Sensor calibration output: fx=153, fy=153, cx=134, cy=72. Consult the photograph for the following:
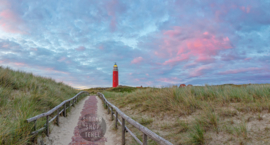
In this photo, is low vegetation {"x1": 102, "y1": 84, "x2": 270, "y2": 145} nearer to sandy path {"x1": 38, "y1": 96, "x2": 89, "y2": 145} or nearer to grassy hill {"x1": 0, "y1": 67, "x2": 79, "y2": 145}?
sandy path {"x1": 38, "y1": 96, "x2": 89, "y2": 145}

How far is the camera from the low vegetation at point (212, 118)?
4.37 m

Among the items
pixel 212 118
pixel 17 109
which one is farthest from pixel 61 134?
pixel 212 118

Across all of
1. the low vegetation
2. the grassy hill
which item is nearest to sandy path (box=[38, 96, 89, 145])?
the grassy hill

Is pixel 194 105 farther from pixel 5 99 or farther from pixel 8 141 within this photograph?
pixel 5 99

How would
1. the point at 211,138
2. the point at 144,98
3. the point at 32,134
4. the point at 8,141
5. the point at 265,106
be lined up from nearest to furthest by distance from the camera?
the point at 8,141, the point at 211,138, the point at 32,134, the point at 265,106, the point at 144,98

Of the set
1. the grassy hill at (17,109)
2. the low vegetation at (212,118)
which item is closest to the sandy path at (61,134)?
the grassy hill at (17,109)

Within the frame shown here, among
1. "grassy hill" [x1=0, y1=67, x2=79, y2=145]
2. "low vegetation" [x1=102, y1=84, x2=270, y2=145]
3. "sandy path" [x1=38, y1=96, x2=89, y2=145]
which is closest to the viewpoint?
"grassy hill" [x1=0, y1=67, x2=79, y2=145]

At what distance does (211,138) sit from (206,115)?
109 cm

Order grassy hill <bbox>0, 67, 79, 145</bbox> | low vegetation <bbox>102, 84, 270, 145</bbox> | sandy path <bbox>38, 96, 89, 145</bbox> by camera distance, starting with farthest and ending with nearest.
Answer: sandy path <bbox>38, 96, 89, 145</bbox>, low vegetation <bbox>102, 84, 270, 145</bbox>, grassy hill <bbox>0, 67, 79, 145</bbox>

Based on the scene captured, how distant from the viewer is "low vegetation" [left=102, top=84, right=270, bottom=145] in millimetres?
4367

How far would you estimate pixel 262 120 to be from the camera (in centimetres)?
482

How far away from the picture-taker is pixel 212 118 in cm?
507

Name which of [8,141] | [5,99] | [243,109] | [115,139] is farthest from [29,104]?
[243,109]

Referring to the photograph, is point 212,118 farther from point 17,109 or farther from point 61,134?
point 17,109
